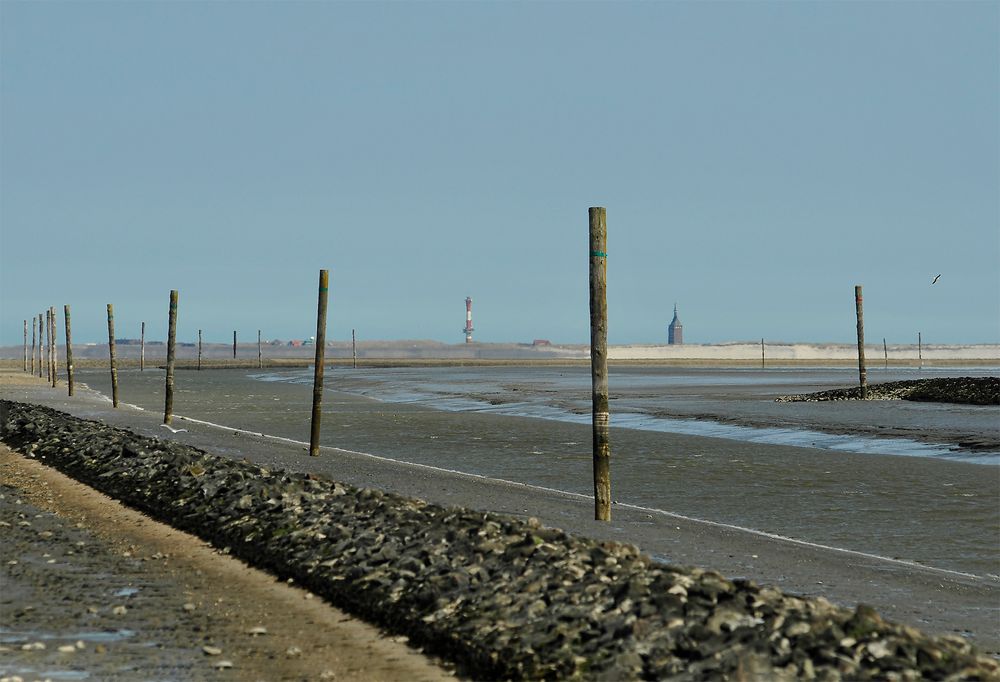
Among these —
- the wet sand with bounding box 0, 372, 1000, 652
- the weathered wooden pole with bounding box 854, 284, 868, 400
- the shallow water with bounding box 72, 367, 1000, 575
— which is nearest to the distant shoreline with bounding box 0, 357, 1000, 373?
the weathered wooden pole with bounding box 854, 284, 868, 400

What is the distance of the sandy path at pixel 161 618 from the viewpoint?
7465 mm

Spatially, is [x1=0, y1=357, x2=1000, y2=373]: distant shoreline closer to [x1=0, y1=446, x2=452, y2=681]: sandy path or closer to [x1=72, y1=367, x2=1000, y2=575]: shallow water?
[x1=72, y1=367, x2=1000, y2=575]: shallow water

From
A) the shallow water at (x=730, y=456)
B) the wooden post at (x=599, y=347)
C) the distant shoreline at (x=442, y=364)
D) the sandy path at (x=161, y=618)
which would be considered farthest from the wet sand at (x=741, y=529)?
the distant shoreline at (x=442, y=364)

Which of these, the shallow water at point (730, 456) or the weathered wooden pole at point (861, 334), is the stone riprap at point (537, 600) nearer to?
the shallow water at point (730, 456)

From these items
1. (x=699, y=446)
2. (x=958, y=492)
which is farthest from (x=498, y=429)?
(x=958, y=492)

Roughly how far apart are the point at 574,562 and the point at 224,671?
9.60 ft

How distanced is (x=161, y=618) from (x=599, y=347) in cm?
632

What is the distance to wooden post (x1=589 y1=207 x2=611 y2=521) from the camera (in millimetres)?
13484

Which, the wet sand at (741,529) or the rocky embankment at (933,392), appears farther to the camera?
the rocky embankment at (933,392)

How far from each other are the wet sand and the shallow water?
139mm

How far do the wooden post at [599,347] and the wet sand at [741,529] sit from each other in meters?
0.44

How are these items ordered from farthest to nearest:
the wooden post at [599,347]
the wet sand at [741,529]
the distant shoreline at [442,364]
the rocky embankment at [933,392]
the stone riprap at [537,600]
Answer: the distant shoreline at [442,364] → the rocky embankment at [933,392] → the wooden post at [599,347] → the wet sand at [741,529] → the stone riprap at [537,600]

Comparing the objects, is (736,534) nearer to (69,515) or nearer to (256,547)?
(256,547)

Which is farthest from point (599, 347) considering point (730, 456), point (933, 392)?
point (933, 392)
